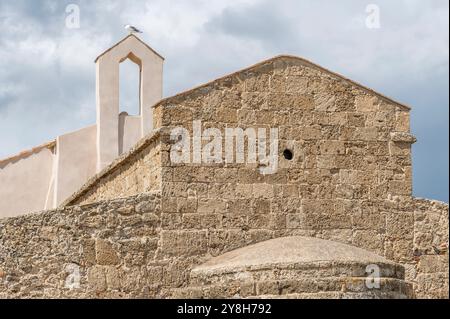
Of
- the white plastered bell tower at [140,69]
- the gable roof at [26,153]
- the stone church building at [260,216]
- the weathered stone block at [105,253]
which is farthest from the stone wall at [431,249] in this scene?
the gable roof at [26,153]

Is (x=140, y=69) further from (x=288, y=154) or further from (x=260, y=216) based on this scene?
(x=260, y=216)

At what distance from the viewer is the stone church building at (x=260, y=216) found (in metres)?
12.5

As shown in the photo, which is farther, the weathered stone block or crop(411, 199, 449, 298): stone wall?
crop(411, 199, 449, 298): stone wall

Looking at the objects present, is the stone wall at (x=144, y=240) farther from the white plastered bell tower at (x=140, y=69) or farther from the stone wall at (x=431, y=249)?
the white plastered bell tower at (x=140, y=69)

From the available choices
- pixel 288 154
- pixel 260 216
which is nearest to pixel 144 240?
pixel 260 216

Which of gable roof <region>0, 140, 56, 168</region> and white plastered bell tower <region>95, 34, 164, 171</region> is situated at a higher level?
white plastered bell tower <region>95, 34, 164, 171</region>

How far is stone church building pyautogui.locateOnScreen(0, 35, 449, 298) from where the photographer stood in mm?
12547

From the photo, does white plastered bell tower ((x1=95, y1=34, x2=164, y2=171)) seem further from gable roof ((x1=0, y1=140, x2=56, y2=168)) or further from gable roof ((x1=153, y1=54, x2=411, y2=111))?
gable roof ((x1=153, y1=54, x2=411, y2=111))

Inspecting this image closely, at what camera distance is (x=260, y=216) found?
45.2 feet

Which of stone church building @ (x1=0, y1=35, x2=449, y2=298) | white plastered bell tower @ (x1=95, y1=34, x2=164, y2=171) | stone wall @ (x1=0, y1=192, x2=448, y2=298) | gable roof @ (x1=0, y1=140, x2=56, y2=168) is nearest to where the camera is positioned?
stone church building @ (x1=0, y1=35, x2=449, y2=298)

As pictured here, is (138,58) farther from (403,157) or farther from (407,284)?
(407,284)

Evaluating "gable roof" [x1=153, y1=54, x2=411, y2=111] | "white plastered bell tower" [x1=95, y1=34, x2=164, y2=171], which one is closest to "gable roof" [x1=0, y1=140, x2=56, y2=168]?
"white plastered bell tower" [x1=95, y1=34, x2=164, y2=171]

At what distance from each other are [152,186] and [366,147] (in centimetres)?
300

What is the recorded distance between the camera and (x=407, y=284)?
12789 millimetres
